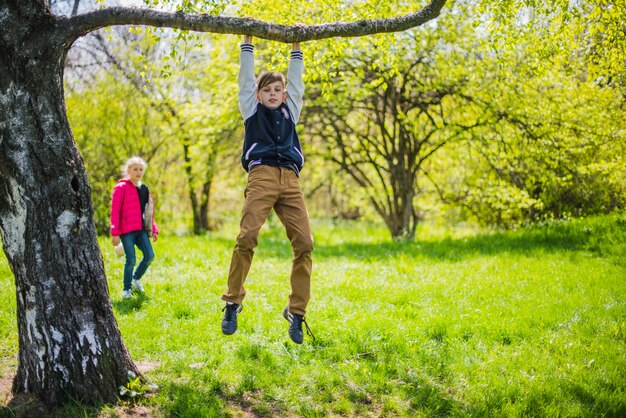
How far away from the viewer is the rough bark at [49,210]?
3906 millimetres

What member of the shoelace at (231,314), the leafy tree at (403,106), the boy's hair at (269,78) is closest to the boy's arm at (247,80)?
the boy's hair at (269,78)

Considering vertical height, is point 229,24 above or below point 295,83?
above

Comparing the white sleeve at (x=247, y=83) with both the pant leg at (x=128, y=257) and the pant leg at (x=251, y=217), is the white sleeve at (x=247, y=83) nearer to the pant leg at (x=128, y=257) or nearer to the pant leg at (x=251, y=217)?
the pant leg at (x=251, y=217)

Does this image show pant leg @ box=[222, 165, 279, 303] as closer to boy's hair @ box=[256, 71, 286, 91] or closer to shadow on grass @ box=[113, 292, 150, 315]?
boy's hair @ box=[256, 71, 286, 91]

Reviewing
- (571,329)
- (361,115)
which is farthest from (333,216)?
(571,329)

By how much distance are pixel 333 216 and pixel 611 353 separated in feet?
49.0

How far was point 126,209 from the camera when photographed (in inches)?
276

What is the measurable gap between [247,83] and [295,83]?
1.46ft

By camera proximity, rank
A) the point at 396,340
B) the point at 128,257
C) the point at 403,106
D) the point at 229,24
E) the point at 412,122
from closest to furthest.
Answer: the point at 229,24 → the point at 396,340 → the point at 128,257 → the point at 412,122 → the point at 403,106

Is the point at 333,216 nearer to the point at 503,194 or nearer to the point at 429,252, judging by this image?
the point at 503,194

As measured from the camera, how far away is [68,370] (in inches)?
160

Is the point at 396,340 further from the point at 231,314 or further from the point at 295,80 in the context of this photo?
the point at 295,80

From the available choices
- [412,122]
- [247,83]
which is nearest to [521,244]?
[412,122]

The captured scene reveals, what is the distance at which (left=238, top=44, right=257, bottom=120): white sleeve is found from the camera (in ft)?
14.7
